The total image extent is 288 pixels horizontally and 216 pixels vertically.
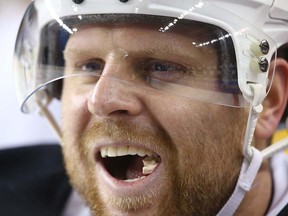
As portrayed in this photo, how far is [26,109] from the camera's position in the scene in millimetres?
1257

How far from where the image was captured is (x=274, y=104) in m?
1.12

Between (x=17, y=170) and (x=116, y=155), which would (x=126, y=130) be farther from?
(x=17, y=170)

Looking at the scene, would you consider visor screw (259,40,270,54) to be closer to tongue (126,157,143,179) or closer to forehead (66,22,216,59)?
forehead (66,22,216,59)

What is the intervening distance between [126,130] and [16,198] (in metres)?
0.49

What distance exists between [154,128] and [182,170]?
0.09m

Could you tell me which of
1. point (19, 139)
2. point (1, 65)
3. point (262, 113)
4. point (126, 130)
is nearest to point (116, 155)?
point (126, 130)

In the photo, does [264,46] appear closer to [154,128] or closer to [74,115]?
[154,128]

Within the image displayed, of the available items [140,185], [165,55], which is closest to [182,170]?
[140,185]

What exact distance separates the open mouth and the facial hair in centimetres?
3

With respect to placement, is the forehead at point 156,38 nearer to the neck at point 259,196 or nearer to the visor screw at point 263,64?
the visor screw at point 263,64

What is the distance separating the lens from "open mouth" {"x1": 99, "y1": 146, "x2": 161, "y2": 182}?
102cm

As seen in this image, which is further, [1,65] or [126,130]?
[1,65]

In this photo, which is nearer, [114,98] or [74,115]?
[114,98]

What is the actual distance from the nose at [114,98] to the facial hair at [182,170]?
0.03 m
